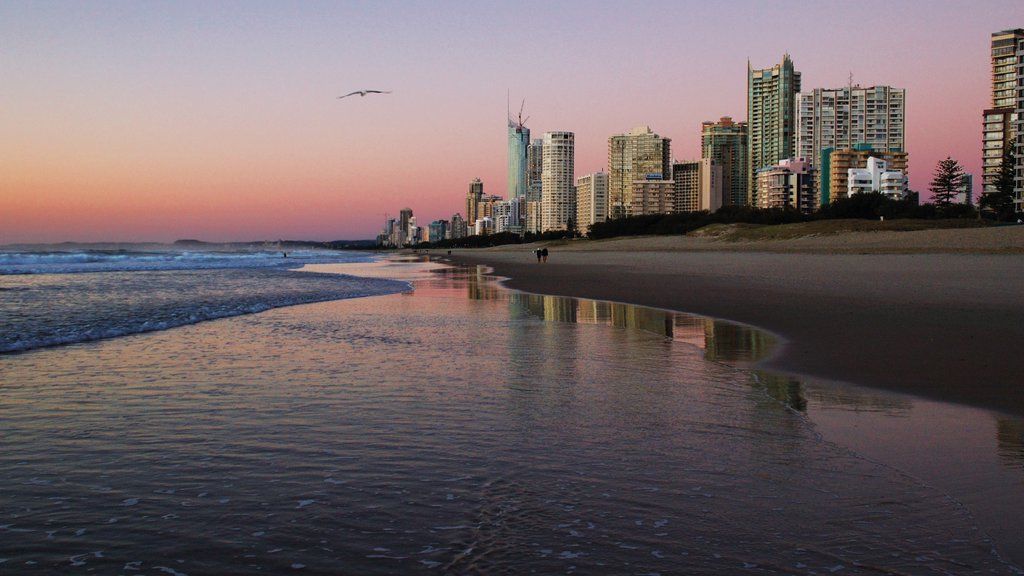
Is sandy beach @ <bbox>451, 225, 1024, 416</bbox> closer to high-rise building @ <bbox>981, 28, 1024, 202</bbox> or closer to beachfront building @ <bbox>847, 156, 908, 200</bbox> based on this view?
high-rise building @ <bbox>981, 28, 1024, 202</bbox>

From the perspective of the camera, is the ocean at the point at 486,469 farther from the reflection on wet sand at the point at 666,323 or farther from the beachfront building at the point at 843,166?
the beachfront building at the point at 843,166

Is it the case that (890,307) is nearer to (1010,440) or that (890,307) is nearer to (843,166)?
(1010,440)

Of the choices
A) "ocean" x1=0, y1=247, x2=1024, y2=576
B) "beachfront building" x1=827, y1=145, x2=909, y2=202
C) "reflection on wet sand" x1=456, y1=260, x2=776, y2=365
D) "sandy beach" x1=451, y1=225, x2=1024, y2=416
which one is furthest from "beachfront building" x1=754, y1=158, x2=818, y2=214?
"ocean" x1=0, y1=247, x2=1024, y2=576

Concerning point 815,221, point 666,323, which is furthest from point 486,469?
point 815,221

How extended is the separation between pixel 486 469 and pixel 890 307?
43.0 ft

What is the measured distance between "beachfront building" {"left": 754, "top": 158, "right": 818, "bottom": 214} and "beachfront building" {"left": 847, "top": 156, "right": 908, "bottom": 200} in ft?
27.5

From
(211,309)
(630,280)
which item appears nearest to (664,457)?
(211,309)

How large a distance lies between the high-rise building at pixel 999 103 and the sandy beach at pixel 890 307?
114478mm

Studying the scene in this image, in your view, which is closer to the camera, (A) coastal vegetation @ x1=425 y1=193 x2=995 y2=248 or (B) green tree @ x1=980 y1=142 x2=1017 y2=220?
(A) coastal vegetation @ x1=425 y1=193 x2=995 y2=248

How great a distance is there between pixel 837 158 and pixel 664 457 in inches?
6986

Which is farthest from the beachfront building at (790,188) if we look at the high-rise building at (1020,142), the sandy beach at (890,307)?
the sandy beach at (890,307)

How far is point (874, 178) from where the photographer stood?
155 meters

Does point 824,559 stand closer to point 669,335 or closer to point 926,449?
point 926,449

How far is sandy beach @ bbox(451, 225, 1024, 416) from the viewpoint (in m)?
8.50
